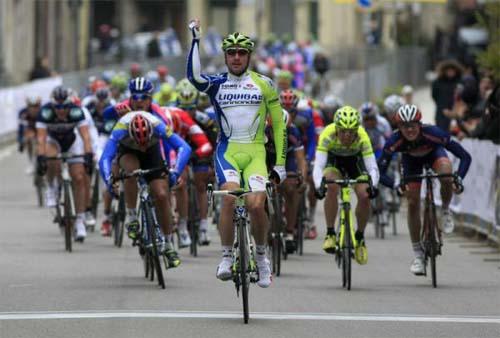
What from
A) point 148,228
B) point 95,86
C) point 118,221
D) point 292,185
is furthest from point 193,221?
point 95,86

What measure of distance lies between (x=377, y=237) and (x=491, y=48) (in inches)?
216

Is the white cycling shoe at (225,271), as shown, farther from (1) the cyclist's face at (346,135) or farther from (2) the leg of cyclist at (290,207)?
(2) the leg of cyclist at (290,207)

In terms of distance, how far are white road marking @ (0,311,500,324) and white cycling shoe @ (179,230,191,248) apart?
17.5 feet

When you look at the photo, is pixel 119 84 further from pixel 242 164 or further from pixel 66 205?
pixel 242 164

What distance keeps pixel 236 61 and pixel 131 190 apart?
2.80 meters

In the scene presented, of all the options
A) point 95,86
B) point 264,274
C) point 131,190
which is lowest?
point 264,274

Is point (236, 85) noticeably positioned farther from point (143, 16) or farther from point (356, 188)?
point (143, 16)

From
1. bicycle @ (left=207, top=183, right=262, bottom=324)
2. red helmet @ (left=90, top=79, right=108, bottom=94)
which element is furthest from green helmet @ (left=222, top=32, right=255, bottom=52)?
red helmet @ (left=90, top=79, right=108, bottom=94)

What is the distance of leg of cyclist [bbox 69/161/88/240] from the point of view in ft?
68.8

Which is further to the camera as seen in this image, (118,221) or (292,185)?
(118,221)

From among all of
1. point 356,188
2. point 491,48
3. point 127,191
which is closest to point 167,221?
point 127,191

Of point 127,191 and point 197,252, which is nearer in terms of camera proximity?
point 127,191

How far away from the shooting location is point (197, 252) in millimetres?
20703

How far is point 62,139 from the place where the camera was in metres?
21.2
